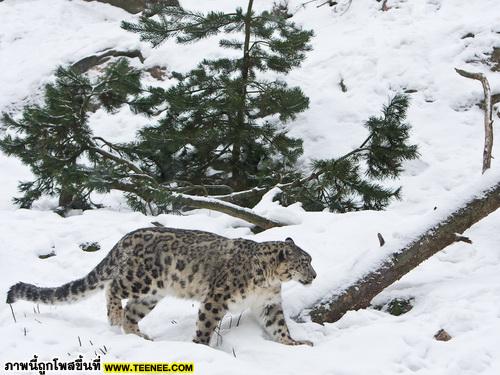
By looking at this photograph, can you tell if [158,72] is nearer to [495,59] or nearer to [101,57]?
[101,57]

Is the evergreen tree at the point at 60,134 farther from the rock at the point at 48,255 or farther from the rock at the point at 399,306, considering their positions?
the rock at the point at 399,306

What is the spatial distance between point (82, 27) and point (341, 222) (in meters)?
15.2

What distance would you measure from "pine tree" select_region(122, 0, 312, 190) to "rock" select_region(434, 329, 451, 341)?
5.85 metres

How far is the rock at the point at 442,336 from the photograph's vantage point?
565cm

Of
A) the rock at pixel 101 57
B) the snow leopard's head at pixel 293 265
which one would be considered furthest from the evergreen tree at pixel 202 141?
the rock at pixel 101 57

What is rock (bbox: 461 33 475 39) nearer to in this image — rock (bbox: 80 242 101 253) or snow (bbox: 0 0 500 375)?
snow (bbox: 0 0 500 375)

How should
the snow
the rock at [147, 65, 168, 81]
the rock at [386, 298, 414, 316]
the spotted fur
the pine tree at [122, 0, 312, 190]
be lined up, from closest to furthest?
the snow, the spotted fur, the rock at [386, 298, 414, 316], the pine tree at [122, 0, 312, 190], the rock at [147, 65, 168, 81]

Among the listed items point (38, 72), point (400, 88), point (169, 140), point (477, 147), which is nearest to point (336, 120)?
point (400, 88)

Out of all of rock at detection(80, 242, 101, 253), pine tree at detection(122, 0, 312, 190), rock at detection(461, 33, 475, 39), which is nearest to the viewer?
rock at detection(80, 242, 101, 253)

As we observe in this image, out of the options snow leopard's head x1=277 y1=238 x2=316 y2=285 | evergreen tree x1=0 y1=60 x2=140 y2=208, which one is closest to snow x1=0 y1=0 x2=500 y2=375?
snow leopard's head x1=277 y1=238 x2=316 y2=285

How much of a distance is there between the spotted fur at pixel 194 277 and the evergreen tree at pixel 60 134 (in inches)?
167

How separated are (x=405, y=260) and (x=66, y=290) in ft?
12.0

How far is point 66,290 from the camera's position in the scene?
6.62 metres

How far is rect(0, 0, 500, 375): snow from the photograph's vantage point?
5418 mm
